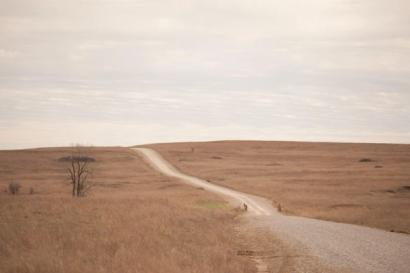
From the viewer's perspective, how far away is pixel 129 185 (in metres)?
59.9

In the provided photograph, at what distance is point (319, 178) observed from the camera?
64938 millimetres

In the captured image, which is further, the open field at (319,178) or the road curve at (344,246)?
the open field at (319,178)

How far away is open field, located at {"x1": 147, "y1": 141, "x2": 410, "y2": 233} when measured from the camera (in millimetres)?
33969

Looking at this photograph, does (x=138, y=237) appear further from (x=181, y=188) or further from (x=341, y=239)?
(x=181, y=188)

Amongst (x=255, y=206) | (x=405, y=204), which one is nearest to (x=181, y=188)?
(x=255, y=206)

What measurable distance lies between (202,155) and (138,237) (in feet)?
290

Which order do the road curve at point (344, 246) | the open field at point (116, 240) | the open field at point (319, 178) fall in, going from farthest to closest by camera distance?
the open field at point (319, 178), the road curve at point (344, 246), the open field at point (116, 240)

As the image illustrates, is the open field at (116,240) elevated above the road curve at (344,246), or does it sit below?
above

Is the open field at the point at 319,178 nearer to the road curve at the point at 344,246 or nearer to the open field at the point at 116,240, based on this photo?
the road curve at the point at 344,246

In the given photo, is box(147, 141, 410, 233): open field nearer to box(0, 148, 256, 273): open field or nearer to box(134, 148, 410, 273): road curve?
box(134, 148, 410, 273): road curve

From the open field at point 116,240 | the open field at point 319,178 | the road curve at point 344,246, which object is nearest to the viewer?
the open field at point 116,240

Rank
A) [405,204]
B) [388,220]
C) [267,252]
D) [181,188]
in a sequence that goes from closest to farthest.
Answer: [267,252] < [388,220] < [405,204] < [181,188]

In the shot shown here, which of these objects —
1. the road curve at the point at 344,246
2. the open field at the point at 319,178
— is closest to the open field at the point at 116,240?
the road curve at the point at 344,246

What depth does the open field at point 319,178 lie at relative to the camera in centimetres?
3397
